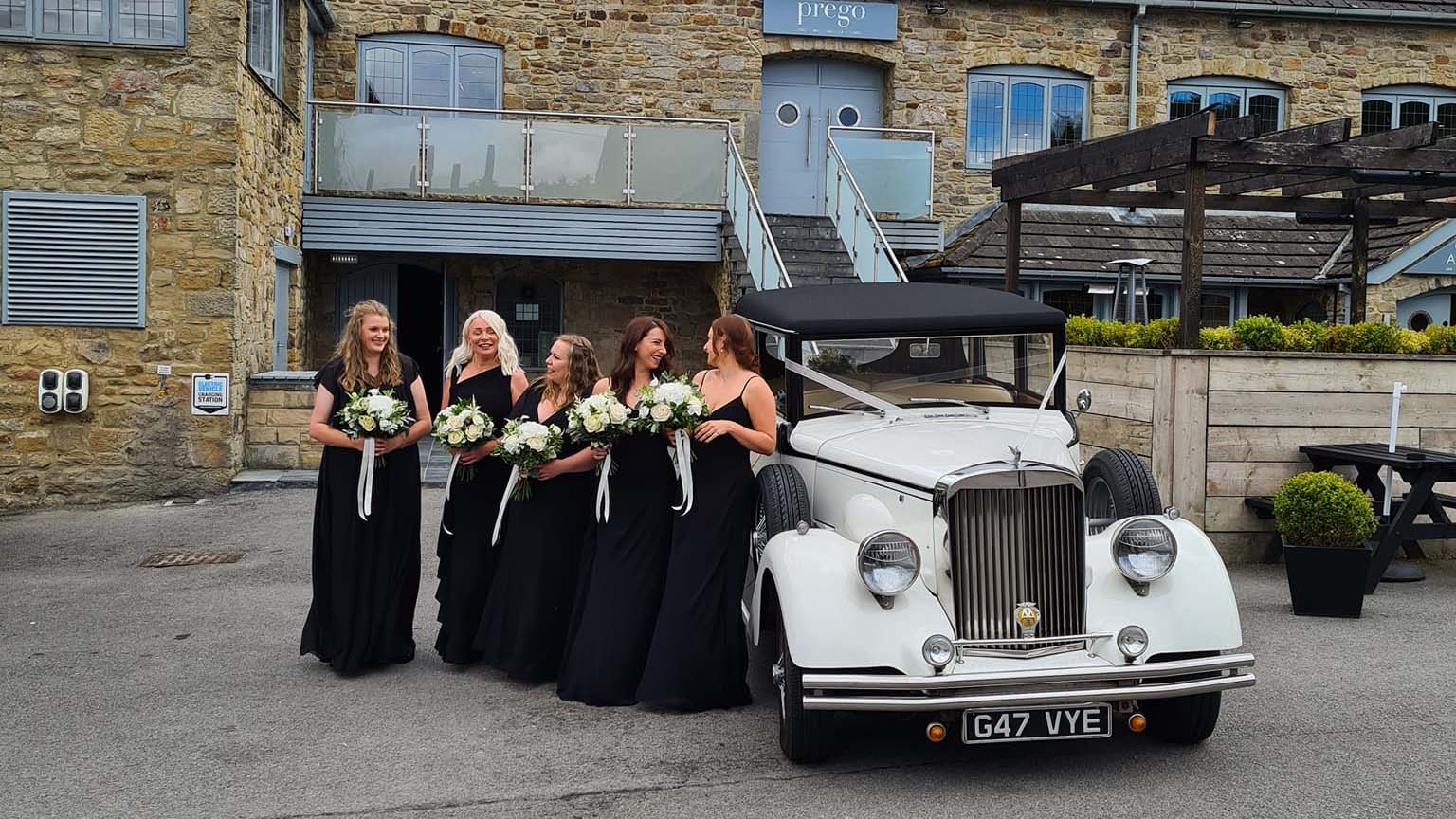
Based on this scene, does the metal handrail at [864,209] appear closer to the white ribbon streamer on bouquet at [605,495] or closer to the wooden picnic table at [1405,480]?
the wooden picnic table at [1405,480]

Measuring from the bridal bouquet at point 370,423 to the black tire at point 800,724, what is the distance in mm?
2335

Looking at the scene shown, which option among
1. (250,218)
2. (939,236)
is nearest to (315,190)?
(250,218)

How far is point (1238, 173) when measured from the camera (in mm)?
10844

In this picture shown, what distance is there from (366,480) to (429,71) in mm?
12492

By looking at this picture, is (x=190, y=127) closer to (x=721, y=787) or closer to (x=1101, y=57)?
(x=721, y=787)

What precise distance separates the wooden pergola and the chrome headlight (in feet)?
17.3

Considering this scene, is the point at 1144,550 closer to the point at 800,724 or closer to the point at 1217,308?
the point at 800,724

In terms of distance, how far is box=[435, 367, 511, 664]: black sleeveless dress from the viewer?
257 inches

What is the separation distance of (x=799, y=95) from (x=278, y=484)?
31.1 ft

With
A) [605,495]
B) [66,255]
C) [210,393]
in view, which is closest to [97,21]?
[66,255]

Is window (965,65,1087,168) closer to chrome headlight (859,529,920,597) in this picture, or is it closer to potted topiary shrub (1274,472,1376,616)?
potted topiary shrub (1274,472,1376,616)

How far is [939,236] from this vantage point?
17172 mm

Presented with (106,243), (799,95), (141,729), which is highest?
(799,95)

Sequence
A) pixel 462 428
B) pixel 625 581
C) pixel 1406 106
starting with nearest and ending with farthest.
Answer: pixel 625 581 → pixel 462 428 → pixel 1406 106
